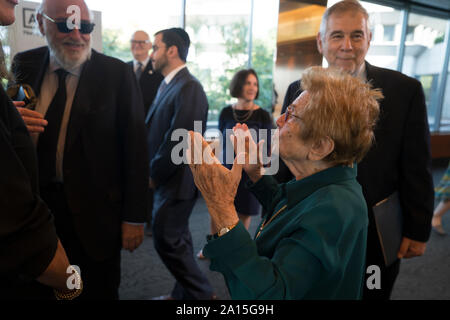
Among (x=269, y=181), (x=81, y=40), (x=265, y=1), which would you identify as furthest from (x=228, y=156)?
(x=81, y=40)

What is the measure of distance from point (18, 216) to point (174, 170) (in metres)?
1.21

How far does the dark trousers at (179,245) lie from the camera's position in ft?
6.63

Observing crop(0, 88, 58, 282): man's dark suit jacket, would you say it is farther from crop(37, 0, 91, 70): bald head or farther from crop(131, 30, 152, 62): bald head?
crop(131, 30, 152, 62): bald head

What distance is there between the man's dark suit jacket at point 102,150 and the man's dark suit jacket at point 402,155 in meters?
0.73

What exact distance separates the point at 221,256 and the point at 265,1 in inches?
26.8

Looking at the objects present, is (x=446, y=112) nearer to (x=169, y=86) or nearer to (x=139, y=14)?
(x=169, y=86)

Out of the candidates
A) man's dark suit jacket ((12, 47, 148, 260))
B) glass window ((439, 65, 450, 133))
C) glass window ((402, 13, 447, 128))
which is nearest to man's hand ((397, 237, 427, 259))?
man's dark suit jacket ((12, 47, 148, 260))

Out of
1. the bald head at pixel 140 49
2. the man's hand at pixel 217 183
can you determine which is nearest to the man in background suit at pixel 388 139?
the man's hand at pixel 217 183

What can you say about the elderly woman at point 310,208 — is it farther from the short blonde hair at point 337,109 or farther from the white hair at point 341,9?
the white hair at point 341,9

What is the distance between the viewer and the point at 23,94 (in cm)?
108

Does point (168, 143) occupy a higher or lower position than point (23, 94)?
lower

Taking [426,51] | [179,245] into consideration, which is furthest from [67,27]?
[426,51]

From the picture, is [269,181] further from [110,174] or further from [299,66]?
[110,174]

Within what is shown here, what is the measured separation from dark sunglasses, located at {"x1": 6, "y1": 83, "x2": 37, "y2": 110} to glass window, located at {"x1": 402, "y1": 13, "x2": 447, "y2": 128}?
26.5 feet
